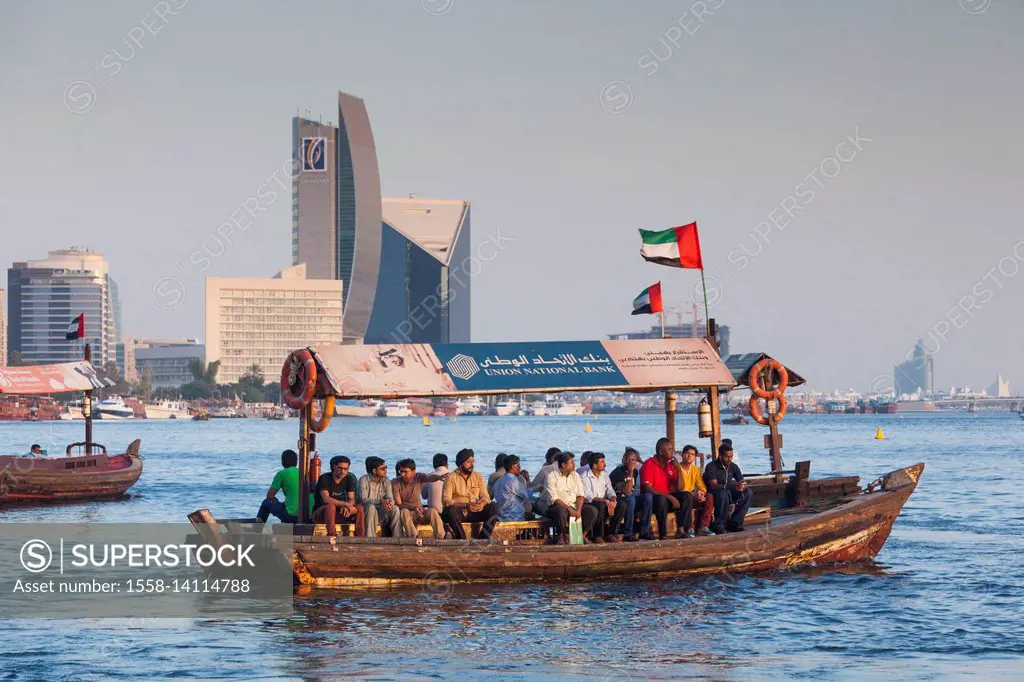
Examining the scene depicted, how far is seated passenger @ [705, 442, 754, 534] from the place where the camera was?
66.2 ft

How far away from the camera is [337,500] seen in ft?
60.1

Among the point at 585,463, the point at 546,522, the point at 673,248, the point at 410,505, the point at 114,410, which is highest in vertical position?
the point at 673,248

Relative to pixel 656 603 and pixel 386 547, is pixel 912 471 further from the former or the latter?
pixel 386 547

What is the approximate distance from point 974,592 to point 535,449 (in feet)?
217

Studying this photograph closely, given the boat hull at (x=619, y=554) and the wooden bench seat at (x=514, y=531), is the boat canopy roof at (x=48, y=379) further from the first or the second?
the boat hull at (x=619, y=554)

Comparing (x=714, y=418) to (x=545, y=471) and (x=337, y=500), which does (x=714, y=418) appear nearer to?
(x=545, y=471)

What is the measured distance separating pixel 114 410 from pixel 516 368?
174337 mm

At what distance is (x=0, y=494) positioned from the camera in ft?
116

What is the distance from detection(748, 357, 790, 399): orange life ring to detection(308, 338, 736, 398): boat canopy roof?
1503mm

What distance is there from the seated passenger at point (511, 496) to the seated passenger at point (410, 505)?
1.02 m

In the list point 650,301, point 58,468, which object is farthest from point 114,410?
point 650,301

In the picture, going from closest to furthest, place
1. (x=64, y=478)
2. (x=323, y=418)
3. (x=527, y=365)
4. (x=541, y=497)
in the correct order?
1. (x=323, y=418)
2. (x=541, y=497)
3. (x=527, y=365)
4. (x=64, y=478)

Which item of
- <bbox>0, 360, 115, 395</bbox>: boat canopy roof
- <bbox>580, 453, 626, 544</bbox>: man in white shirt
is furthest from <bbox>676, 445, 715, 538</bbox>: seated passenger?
<bbox>0, 360, 115, 395</bbox>: boat canopy roof

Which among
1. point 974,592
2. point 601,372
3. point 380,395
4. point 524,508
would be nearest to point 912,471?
point 974,592
